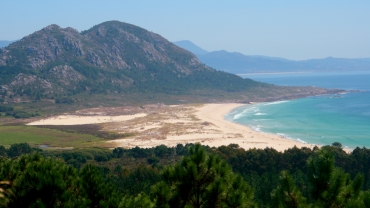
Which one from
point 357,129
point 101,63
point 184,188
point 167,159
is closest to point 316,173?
point 184,188

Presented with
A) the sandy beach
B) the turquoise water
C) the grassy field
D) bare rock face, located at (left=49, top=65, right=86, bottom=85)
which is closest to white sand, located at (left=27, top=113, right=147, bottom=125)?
the sandy beach

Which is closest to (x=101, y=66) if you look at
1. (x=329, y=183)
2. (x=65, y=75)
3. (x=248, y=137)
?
(x=65, y=75)

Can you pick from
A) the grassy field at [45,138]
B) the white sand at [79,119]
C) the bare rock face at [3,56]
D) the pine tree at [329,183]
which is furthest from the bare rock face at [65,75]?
the pine tree at [329,183]

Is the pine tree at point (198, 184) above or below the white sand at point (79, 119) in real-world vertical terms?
above

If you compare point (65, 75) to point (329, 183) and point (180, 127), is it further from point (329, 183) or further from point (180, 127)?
point (329, 183)

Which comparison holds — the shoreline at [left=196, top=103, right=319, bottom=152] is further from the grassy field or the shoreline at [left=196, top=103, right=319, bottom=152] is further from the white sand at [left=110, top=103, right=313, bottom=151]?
the grassy field

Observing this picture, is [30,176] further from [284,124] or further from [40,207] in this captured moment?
[284,124]

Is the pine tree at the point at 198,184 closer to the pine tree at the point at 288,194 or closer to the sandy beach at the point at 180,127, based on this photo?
the pine tree at the point at 288,194
